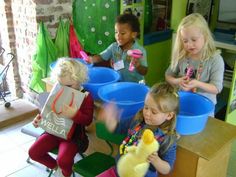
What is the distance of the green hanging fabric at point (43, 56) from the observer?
2641mm

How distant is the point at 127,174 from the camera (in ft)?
3.93

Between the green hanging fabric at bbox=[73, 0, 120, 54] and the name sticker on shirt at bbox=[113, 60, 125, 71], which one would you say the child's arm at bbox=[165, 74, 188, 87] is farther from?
the green hanging fabric at bbox=[73, 0, 120, 54]

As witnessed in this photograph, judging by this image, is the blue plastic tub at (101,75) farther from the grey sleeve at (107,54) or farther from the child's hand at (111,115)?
the child's hand at (111,115)

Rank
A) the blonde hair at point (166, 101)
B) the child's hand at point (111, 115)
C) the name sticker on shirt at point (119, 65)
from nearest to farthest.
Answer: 1. the blonde hair at point (166, 101)
2. the child's hand at point (111, 115)
3. the name sticker on shirt at point (119, 65)

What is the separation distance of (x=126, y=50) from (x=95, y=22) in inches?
34.7

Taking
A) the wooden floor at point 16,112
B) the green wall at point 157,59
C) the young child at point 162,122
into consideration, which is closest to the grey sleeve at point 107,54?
the young child at point 162,122

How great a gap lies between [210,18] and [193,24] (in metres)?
1.79

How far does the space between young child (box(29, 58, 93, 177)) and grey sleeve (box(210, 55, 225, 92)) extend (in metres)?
0.71

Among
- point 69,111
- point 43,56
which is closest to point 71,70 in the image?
point 69,111

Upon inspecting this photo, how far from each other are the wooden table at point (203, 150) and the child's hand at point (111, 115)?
0.34m

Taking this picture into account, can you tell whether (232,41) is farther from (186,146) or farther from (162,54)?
(186,146)

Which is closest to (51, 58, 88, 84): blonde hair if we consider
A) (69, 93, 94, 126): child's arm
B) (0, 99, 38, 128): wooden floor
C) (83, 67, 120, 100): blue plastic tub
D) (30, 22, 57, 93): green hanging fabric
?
(69, 93, 94, 126): child's arm

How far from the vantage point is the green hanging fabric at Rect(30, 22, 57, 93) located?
2.64 m

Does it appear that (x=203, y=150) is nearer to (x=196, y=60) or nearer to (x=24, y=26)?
(x=196, y=60)
